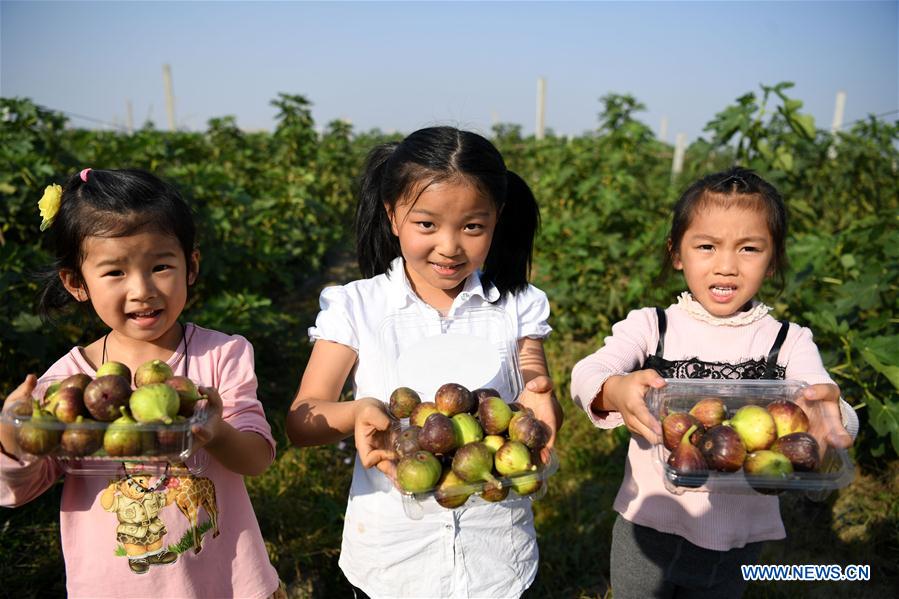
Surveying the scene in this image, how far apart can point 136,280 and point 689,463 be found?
1.41 m

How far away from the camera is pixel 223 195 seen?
5738 mm

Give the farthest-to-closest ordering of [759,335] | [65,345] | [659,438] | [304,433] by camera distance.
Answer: [65,345] → [759,335] → [304,433] → [659,438]

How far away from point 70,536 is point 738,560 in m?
1.89

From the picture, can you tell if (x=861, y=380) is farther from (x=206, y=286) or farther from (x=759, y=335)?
(x=206, y=286)

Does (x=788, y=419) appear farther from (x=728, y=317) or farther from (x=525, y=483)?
(x=525, y=483)

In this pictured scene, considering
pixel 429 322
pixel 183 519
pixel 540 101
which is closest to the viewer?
pixel 183 519

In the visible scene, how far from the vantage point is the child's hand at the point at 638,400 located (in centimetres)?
164

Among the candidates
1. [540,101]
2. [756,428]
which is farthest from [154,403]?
[540,101]

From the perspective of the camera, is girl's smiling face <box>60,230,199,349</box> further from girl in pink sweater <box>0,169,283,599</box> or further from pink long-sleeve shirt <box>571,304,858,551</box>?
pink long-sleeve shirt <box>571,304,858,551</box>

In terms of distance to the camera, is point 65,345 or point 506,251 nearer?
point 506,251

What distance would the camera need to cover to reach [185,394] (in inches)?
57.7

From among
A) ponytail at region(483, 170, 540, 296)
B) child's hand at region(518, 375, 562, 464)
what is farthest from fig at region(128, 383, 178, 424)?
ponytail at region(483, 170, 540, 296)

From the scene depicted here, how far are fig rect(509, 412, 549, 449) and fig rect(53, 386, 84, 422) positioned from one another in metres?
0.95

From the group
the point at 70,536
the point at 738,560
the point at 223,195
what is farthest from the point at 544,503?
the point at 223,195
